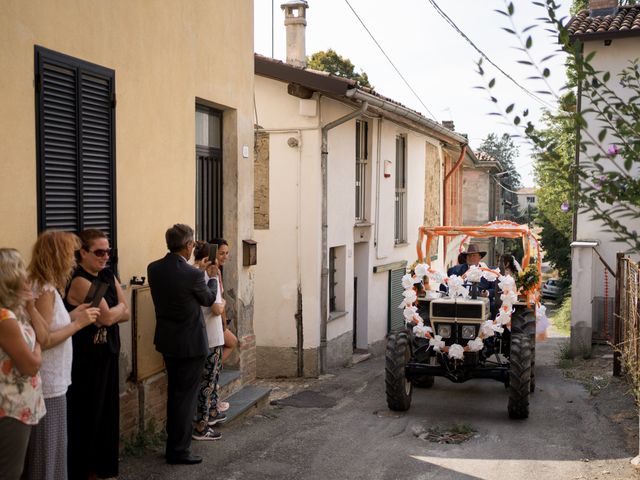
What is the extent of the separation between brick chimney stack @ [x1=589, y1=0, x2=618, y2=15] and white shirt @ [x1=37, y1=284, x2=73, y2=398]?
47.0ft

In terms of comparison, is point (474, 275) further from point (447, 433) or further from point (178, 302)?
point (178, 302)

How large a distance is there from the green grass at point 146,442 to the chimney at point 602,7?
42.9 feet

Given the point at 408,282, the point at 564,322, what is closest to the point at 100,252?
the point at 408,282

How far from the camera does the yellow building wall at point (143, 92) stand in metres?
5.12

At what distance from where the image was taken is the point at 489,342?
31.1ft

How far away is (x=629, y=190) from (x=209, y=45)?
17.9ft

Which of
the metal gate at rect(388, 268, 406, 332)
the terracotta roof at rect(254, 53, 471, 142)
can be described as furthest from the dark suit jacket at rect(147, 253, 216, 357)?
the metal gate at rect(388, 268, 406, 332)

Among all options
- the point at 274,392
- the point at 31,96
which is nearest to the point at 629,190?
the point at 31,96

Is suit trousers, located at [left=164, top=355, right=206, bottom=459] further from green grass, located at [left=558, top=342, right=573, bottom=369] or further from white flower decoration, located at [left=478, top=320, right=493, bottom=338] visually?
green grass, located at [left=558, top=342, right=573, bottom=369]

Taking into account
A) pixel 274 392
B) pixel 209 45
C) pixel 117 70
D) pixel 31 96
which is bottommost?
pixel 274 392

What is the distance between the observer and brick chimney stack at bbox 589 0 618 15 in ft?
52.0

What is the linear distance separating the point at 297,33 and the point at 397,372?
843 cm

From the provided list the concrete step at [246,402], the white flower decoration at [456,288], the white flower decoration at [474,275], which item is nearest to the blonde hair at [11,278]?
the concrete step at [246,402]

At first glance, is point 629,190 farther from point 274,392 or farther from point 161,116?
point 274,392
